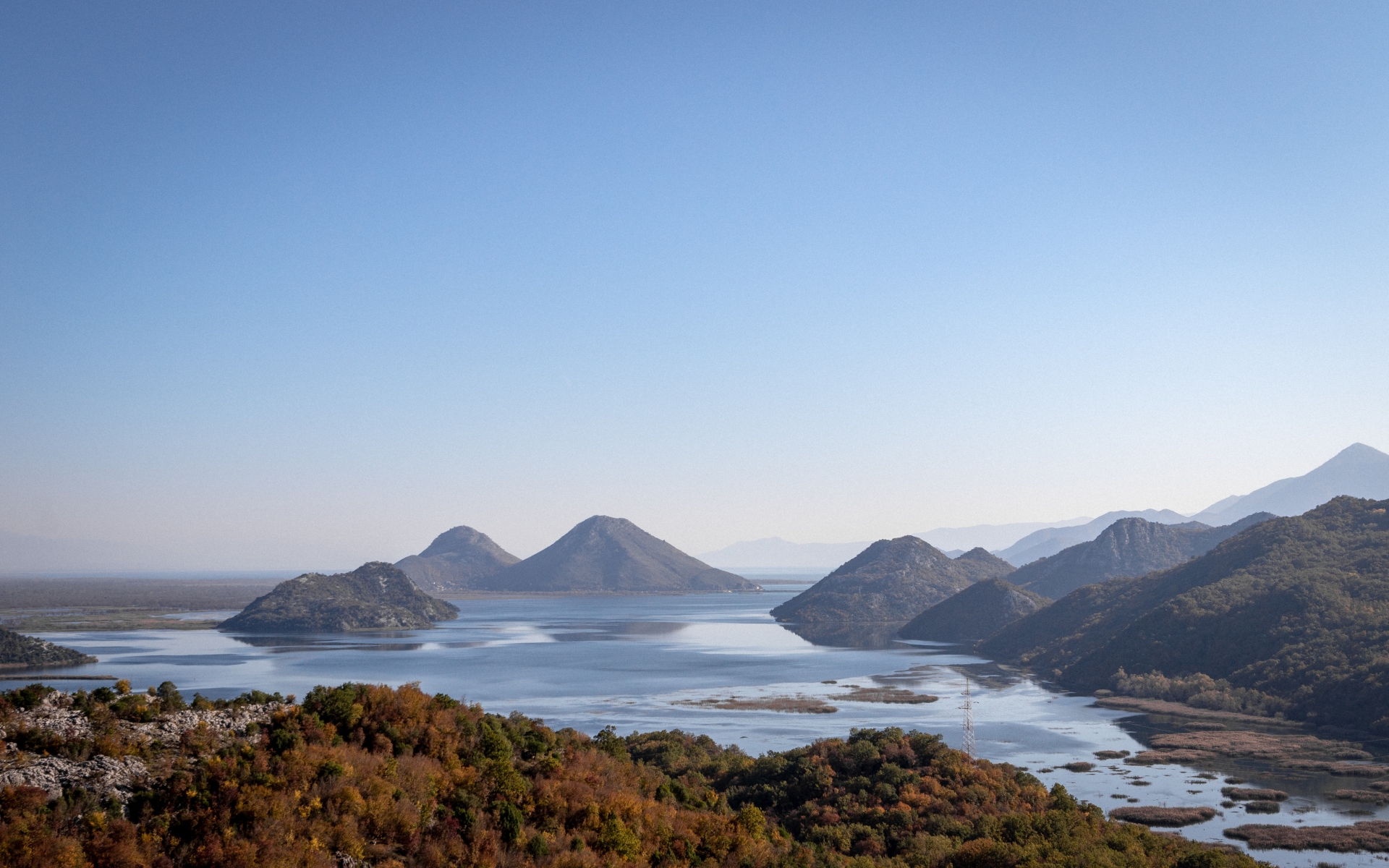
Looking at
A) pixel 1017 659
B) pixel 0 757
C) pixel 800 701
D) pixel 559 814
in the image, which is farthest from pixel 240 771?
pixel 1017 659

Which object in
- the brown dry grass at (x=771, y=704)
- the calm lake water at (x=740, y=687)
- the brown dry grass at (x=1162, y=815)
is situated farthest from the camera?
the brown dry grass at (x=771, y=704)

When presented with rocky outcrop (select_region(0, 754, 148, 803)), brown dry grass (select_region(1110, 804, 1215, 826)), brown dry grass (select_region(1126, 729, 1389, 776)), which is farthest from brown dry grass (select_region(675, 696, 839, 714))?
rocky outcrop (select_region(0, 754, 148, 803))

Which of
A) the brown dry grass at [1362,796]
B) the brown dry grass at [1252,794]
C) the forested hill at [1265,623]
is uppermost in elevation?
the forested hill at [1265,623]

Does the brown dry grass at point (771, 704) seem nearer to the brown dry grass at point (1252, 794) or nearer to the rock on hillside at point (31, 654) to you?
the brown dry grass at point (1252, 794)

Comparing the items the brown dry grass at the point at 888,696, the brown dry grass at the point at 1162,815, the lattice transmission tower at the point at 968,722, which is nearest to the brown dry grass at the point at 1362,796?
the brown dry grass at the point at 1162,815

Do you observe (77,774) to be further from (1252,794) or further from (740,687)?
(740,687)

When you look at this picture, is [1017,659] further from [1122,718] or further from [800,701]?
[800,701]

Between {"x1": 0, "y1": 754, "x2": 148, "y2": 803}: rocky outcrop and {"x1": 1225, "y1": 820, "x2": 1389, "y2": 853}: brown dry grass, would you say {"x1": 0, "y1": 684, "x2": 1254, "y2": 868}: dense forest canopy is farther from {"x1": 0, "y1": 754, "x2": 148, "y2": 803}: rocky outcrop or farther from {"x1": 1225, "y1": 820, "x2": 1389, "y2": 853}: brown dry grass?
{"x1": 1225, "y1": 820, "x2": 1389, "y2": 853}: brown dry grass
